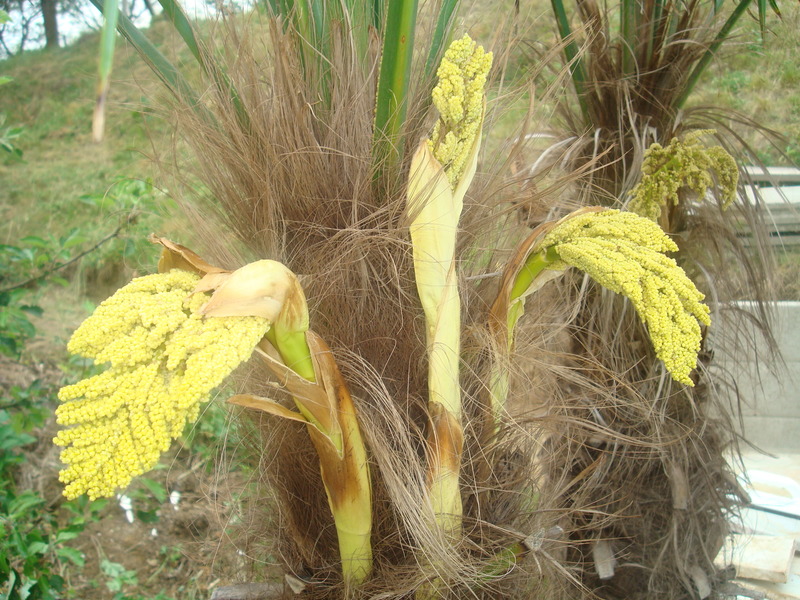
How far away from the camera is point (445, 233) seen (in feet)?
1.61

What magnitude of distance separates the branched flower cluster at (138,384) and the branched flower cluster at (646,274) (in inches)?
8.7

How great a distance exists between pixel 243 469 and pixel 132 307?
0.34 metres

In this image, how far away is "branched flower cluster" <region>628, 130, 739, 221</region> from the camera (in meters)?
0.70

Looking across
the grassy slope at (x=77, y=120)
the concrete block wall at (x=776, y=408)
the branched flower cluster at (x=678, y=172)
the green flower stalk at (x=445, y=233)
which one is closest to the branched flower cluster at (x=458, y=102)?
the green flower stalk at (x=445, y=233)

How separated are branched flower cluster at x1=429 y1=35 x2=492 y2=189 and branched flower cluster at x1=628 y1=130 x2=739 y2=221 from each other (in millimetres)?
306

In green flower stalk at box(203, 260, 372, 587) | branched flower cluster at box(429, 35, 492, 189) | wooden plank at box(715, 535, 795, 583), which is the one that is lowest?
wooden plank at box(715, 535, 795, 583)

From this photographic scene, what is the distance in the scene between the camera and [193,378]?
345mm

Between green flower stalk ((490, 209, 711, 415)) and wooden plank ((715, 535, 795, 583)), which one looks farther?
wooden plank ((715, 535, 795, 583))

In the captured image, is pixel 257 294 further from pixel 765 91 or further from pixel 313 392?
pixel 765 91

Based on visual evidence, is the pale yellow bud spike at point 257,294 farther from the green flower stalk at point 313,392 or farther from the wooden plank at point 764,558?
the wooden plank at point 764,558

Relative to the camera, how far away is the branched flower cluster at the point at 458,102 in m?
0.44

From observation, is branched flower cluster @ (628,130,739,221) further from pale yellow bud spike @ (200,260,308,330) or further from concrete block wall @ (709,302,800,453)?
concrete block wall @ (709,302,800,453)

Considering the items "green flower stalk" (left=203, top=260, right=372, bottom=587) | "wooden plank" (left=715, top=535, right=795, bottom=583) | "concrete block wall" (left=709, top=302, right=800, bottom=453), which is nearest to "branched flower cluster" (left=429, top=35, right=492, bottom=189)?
"green flower stalk" (left=203, top=260, right=372, bottom=587)

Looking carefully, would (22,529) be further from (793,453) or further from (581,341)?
(793,453)
